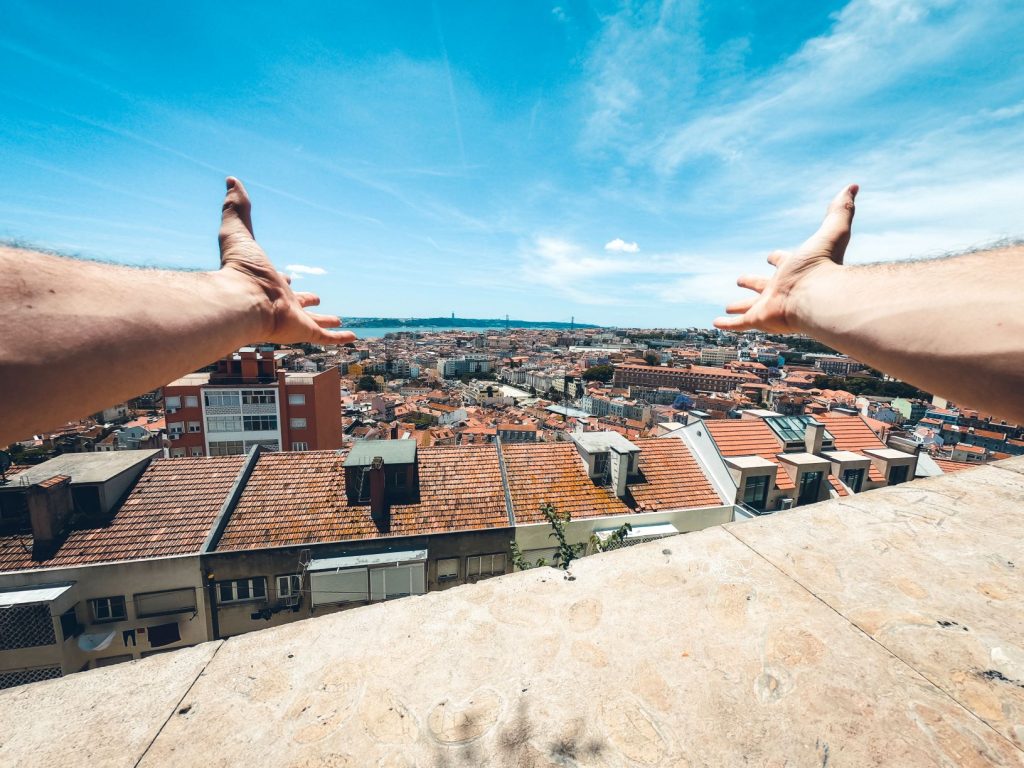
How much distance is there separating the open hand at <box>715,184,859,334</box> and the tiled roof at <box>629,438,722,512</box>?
977cm

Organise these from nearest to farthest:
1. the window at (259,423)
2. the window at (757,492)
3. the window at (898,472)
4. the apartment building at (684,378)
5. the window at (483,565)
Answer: the window at (483,565) → the window at (757,492) → the window at (898,472) → the window at (259,423) → the apartment building at (684,378)

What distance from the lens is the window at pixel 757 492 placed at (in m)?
12.4

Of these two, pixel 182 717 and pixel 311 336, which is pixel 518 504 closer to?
pixel 311 336

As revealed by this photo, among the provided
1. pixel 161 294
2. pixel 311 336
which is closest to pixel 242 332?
pixel 161 294

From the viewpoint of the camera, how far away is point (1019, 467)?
358 centimetres

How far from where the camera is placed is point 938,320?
1347 millimetres

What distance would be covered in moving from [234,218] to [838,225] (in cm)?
367

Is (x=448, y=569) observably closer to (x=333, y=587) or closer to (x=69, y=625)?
(x=333, y=587)

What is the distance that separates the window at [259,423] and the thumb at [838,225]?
2703cm

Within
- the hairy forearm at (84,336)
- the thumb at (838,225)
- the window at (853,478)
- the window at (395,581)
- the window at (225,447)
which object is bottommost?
the window at (225,447)

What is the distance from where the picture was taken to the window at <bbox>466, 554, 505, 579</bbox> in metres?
9.89

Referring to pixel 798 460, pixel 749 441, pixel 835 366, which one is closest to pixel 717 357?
pixel 835 366

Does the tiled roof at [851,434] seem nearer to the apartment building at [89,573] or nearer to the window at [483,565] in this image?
the window at [483,565]

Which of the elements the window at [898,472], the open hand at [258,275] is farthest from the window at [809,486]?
the open hand at [258,275]
